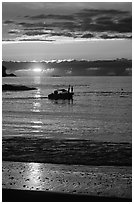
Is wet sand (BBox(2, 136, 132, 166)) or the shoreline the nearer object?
the shoreline

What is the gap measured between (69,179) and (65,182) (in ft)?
0.89

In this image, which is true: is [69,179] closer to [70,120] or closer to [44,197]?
[44,197]

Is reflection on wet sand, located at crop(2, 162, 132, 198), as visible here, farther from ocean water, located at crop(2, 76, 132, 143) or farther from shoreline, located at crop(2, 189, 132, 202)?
ocean water, located at crop(2, 76, 132, 143)

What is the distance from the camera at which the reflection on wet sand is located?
19.8 feet

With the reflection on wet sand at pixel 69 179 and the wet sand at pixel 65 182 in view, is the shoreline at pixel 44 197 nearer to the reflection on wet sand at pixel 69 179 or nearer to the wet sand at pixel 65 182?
the wet sand at pixel 65 182

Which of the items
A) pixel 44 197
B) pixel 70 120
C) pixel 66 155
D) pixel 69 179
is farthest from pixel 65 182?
pixel 70 120

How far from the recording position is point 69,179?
6801 mm

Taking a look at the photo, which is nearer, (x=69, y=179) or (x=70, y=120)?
(x=69, y=179)

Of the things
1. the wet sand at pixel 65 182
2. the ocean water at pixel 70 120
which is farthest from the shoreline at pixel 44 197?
the ocean water at pixel 70 120

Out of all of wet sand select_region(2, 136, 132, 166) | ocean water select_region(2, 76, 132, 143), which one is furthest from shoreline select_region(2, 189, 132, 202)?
ocean water select_region(2, 76, 132, 143)

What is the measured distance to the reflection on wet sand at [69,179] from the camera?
6.05 meters

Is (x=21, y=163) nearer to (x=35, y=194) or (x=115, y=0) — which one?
(x=35, y=194)

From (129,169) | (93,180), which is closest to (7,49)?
(93,180)

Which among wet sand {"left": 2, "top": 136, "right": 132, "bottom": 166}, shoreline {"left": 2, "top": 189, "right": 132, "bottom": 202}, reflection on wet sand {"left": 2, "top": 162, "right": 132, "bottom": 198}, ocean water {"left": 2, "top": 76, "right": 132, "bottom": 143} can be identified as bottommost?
ocean water {"left": 2, "top": 76, "right": 132, "bottom": 143}
